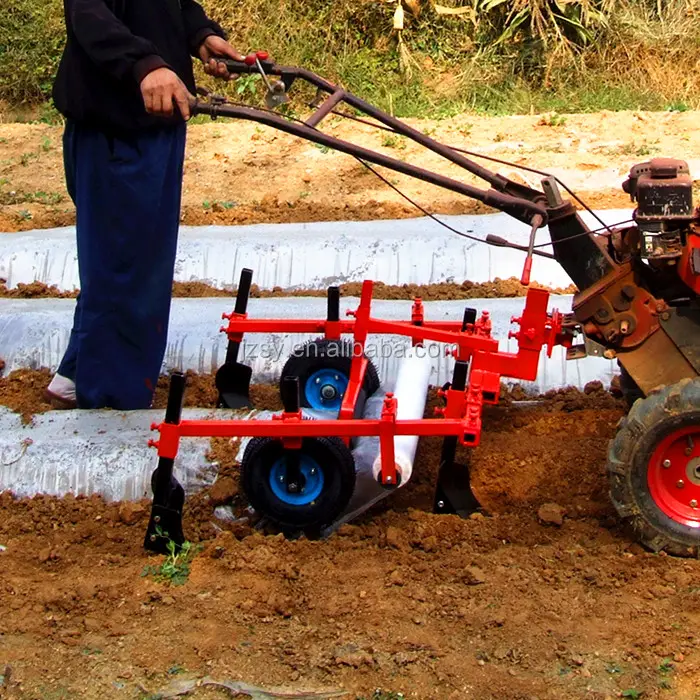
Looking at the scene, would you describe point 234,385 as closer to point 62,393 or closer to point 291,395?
point 62,393

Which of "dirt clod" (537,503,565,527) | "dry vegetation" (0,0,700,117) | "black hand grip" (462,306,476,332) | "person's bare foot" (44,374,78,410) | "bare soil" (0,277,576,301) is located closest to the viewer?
"dirt clod" (537,503,565,527)

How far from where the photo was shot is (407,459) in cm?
381

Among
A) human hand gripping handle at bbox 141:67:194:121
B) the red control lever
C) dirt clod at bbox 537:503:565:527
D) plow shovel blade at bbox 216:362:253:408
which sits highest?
the red control lever

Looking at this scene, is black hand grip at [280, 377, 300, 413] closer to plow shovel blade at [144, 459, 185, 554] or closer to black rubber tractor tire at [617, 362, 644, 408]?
plow shovel blade at [144, 459, 185, 554]

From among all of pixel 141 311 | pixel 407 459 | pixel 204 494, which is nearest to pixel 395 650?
pixel 407 459

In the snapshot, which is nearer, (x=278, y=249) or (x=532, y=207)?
(x=532, y=207)

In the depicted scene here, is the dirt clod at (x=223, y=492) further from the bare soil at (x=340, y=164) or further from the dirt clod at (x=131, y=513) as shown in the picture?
the bare soil at (x=340, y=164)

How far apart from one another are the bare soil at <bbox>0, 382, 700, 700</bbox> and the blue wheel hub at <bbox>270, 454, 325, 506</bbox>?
14 centimetres

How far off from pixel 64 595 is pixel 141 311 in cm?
125

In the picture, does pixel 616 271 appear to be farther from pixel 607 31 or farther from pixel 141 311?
pixel 607 31

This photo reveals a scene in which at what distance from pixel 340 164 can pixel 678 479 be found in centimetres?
517

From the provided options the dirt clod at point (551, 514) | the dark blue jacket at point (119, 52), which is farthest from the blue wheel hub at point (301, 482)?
the dark blue jacket at point (119, 52)

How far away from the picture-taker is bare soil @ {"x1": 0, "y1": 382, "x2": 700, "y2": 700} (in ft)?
9.75

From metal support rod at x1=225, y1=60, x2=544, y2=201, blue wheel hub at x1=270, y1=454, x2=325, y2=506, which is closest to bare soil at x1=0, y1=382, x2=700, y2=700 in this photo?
blue wheel hub at x1=270, y1=454, x2=325, y2=506
